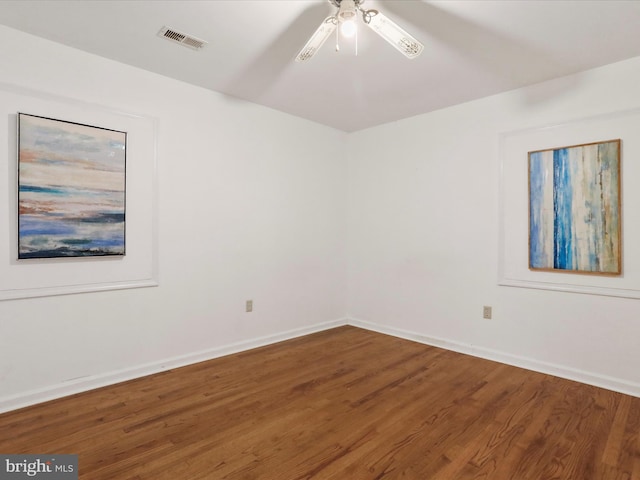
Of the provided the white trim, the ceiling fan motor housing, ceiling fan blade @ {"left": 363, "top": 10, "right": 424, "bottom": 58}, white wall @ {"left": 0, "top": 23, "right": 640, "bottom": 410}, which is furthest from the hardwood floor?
the ceiling fan motor housing

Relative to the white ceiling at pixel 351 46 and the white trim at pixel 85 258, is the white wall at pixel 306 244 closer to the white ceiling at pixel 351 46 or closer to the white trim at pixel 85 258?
the white trim at pixel 85 258

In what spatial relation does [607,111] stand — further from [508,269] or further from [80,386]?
[80,386]

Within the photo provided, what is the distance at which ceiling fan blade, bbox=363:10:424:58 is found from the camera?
1778mm

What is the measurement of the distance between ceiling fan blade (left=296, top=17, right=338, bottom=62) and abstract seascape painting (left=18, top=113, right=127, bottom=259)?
160cm

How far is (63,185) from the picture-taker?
7.89 ft

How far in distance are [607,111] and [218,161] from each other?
319 centimetres

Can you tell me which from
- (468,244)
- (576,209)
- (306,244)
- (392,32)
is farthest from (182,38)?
(576,209)

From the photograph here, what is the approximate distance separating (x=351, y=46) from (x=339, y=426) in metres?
2.47

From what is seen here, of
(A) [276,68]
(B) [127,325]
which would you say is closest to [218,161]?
(A) [276,68]

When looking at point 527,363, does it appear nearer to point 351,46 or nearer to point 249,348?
point 249,348

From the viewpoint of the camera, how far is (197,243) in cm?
313

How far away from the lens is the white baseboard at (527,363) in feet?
8.44

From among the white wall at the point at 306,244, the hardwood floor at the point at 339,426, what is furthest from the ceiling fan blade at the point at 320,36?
the hardwood floor at the point at 339,426

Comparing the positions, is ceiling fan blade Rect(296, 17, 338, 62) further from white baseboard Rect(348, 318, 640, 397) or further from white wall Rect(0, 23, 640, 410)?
white baseboard Rect(348, 318, 640, 397)
